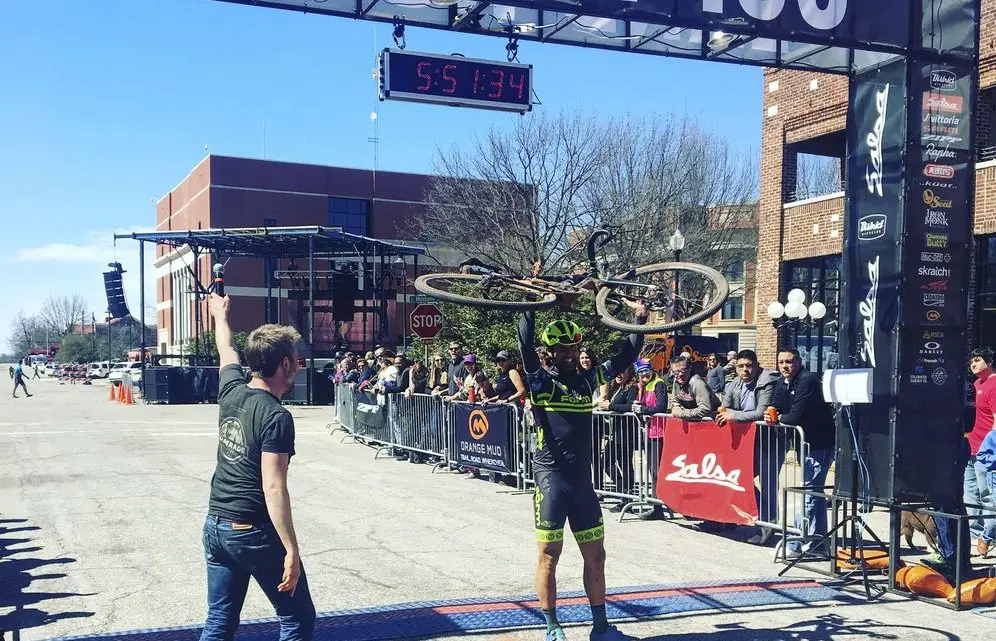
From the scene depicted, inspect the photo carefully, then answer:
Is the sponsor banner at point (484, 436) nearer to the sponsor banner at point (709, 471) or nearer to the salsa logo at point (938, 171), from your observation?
the sponsor banner at point (709, 471)

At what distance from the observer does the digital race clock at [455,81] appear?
10664 millimetres

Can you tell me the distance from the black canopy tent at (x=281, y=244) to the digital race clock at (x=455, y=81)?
1763 cm

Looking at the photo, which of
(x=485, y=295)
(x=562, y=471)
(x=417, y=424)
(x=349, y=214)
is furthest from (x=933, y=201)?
(x=349, y=214)

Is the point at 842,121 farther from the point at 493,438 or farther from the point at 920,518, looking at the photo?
the point at 920,518

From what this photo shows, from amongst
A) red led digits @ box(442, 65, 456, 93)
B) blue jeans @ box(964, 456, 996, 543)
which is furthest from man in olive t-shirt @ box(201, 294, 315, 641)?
red led digits @ box(442, 65, 456, 93)

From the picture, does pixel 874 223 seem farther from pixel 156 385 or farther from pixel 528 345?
pixel 156 385

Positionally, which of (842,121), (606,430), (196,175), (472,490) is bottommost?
(472,490)

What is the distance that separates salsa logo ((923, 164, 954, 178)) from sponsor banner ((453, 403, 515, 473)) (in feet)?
21.5

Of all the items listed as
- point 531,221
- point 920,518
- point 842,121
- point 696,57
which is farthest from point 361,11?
point 531,221

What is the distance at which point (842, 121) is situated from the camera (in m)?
18.4

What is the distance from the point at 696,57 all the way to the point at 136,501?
28.0ft

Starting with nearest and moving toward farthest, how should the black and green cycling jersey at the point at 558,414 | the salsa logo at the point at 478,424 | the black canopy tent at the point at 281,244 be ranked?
the black and green cycling jersey at the point at 558,414 < the salsa logo at the point at 478,424 < the black canopy tent at the point at 281,244

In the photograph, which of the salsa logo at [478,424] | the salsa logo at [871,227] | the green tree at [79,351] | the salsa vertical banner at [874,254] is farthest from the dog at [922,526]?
the green tree at [79,351]

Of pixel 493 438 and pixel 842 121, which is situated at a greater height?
pixel 842 121
